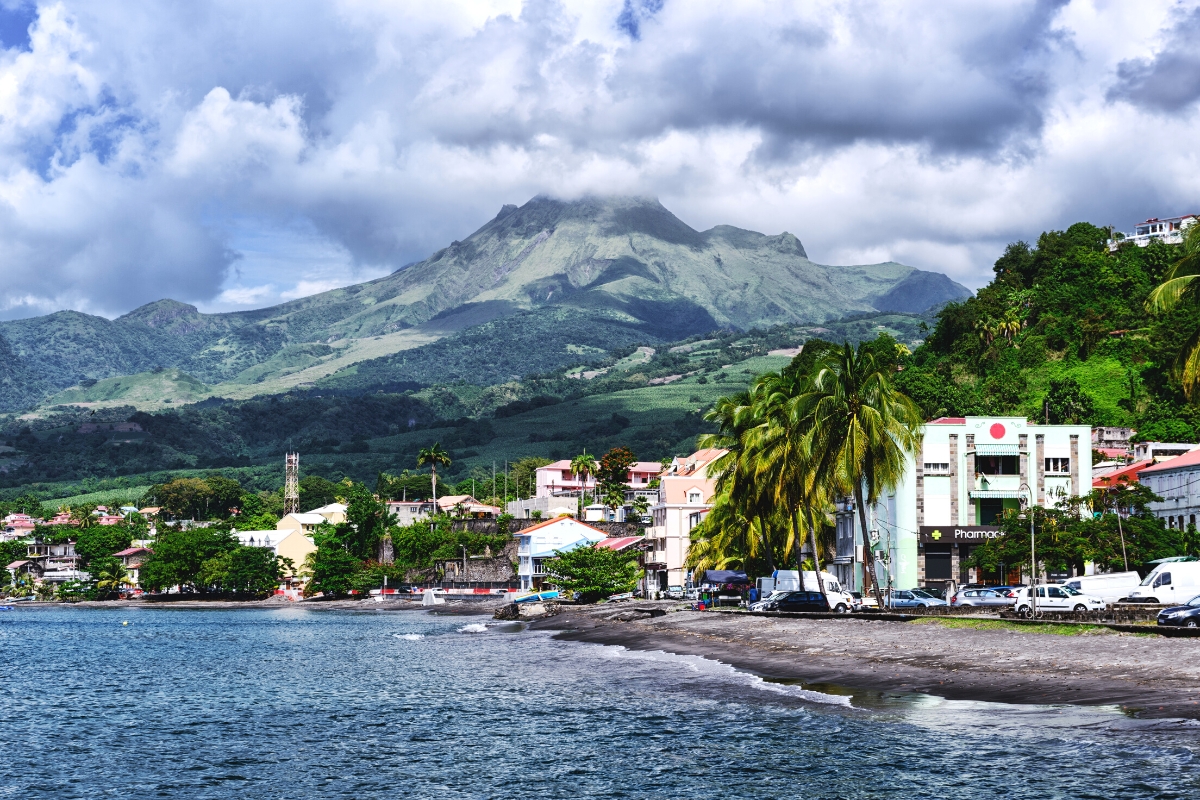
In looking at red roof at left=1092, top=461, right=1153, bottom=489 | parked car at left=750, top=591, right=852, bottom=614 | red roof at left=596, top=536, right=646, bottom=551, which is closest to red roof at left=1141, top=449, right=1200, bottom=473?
red roof at left=1092, top=461, right=1153, bottom=489

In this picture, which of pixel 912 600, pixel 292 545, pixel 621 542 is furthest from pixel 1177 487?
pixel 292 545

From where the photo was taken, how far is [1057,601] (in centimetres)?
5988

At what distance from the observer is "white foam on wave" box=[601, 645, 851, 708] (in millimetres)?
39312

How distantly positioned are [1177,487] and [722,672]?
5604cm

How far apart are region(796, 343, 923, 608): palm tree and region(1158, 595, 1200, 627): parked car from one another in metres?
22.3

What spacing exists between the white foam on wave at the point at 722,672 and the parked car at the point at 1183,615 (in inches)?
572

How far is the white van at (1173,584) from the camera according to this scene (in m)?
56.6

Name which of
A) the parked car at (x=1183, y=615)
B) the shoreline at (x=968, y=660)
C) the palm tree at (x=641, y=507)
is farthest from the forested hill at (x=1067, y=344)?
the parked car at (x=1183, y=615)

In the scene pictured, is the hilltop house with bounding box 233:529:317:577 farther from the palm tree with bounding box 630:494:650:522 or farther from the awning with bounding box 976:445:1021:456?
the awning with bounding box 976:445:1021:456

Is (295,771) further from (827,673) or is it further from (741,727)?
(827,673)

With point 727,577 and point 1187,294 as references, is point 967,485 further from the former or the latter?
point 1187,294

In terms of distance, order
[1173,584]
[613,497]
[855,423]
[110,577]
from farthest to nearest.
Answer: [110,577] < [613,497] < [855,423] < [1173,584]

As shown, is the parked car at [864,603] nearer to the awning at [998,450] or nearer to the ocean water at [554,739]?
the awning at [998,450]

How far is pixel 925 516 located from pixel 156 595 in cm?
13691
